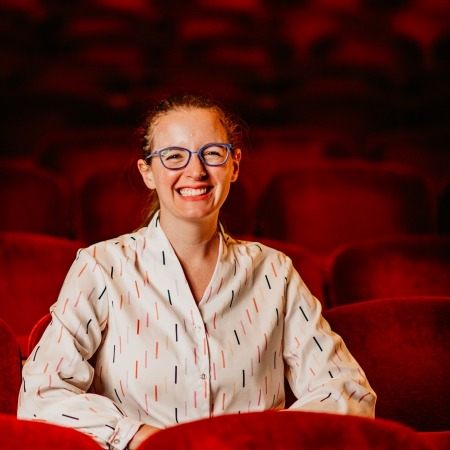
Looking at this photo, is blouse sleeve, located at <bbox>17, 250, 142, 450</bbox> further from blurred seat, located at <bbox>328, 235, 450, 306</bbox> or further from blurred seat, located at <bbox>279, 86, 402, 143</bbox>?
blurred seat, located at <bbox>279, 86, 402, 143</bbox>

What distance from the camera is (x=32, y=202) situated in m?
1.20

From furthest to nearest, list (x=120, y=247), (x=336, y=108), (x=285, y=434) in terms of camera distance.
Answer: (x=336, y=108) → (x=120, y=247) → (x=285, y=434)

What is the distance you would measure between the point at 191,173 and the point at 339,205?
58 cm

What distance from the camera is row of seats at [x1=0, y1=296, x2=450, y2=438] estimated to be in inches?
29.9

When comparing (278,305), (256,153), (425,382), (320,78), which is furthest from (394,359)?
(320,78)

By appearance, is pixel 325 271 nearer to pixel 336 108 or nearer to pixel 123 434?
pixel 123 434

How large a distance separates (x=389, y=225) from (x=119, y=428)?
0.73 m

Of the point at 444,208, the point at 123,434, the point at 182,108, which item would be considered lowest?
the point at 123,434

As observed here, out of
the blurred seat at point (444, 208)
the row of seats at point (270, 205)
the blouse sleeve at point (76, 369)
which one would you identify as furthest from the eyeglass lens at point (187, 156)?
the blurred seat at point (444, 208)

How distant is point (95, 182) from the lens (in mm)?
1213

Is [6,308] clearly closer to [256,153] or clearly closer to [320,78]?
[256,153]

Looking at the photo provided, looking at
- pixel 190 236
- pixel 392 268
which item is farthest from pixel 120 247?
pixel 392 268

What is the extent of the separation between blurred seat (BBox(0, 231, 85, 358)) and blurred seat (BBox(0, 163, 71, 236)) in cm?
25

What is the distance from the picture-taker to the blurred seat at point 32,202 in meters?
1.19
